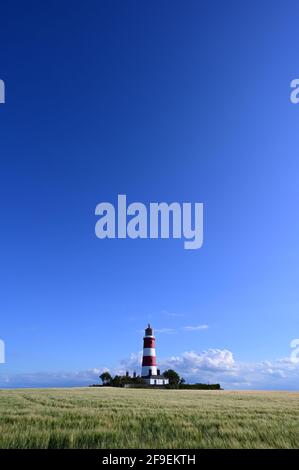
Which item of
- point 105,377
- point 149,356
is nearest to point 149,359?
point 149,356

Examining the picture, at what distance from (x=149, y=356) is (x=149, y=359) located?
1.95 ft

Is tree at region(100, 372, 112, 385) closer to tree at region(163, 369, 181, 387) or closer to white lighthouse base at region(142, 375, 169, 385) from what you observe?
tree at region(163, 369, 181, 387)

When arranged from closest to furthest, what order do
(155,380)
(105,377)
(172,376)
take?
1. (155,380)
2. (172,376)
3. (105,377)

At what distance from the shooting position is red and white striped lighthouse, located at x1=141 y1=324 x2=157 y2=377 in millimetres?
90875

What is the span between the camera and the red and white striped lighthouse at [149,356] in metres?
90.9

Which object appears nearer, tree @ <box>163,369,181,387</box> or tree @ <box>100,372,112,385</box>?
tree @ <box>163,369,181,387</box>

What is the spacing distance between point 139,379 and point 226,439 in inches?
3232

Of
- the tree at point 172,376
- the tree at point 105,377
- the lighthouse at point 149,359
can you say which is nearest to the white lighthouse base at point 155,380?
the lighthouse at point 149,359

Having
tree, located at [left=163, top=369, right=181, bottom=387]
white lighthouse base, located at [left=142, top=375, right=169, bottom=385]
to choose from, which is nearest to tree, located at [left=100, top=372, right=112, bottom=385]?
tree, located at [left=163, top=369, right=181, bottom=387]

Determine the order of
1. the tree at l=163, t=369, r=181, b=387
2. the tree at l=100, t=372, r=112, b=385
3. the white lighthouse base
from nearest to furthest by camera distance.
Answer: the white lighthouse base → the tree at l=163, t=369, r=181, b=387 → the tree at l=100, t=372, r=112, b=385

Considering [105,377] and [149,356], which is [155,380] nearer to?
[149,356]

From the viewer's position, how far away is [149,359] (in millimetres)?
90938
